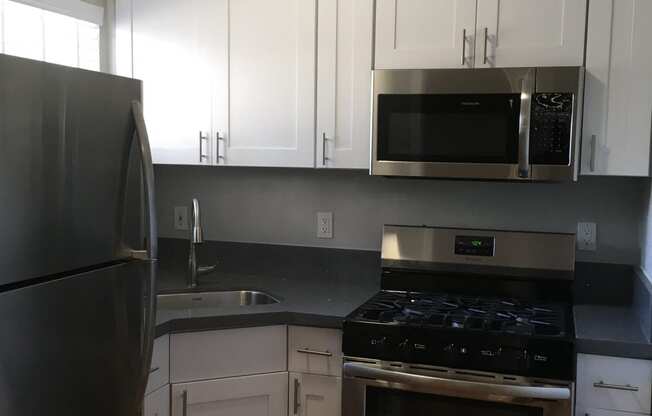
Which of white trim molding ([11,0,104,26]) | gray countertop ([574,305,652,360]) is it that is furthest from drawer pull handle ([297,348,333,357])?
white trim molding ([11,0,104,26])

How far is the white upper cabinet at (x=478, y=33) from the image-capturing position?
2.28 m

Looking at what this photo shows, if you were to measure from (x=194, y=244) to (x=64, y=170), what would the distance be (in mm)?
1332

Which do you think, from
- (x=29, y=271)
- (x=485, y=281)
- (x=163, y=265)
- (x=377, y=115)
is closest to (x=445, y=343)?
(x=485, y=281)

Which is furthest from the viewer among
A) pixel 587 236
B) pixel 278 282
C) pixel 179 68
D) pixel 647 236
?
pixel 278 282

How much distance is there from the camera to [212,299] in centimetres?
278

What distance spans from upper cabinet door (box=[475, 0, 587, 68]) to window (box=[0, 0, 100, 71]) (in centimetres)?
157

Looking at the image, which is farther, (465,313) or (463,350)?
(465,313)

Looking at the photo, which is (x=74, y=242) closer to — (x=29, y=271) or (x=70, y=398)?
(x=29, y=271)

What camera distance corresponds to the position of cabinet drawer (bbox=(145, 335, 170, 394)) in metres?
2.14

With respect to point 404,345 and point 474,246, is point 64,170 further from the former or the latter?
point 474,246

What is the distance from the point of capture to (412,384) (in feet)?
6.89

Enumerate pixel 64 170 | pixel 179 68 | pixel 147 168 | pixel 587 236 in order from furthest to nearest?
pixel 179 68
pixel 587 236
pixel 147 168
pixel 64 170

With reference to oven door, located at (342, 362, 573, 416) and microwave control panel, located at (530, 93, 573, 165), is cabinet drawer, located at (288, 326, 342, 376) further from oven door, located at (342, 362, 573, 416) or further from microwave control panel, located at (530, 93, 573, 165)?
microwave control panel, located at (530, 93, 573, 165)

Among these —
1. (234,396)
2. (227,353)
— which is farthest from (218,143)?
(234,396)
